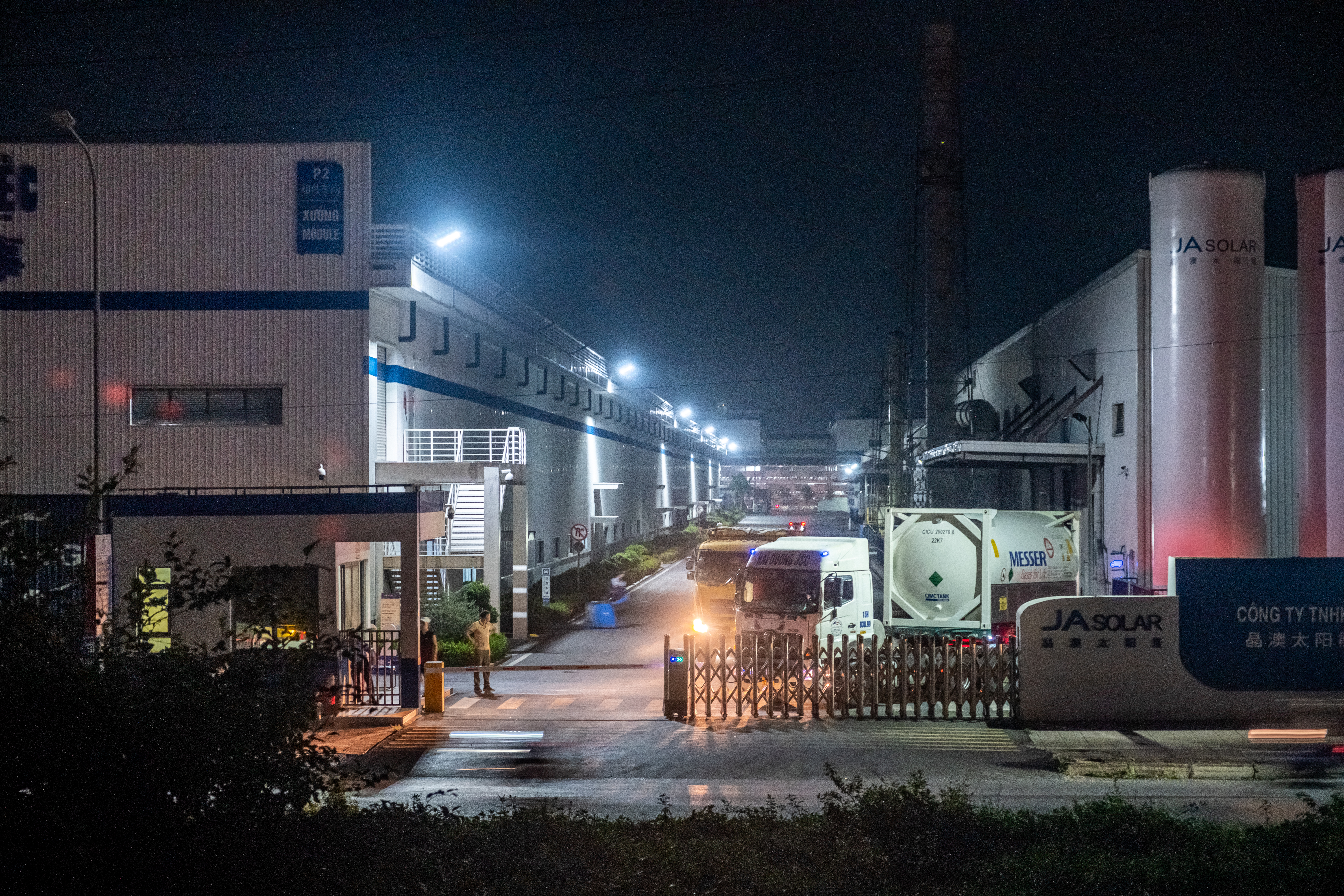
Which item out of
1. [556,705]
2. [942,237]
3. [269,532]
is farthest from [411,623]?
[942,237]

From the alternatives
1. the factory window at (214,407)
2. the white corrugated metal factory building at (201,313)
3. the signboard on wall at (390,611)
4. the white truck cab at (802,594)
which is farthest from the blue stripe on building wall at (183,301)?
the white truck cab at (802,594)

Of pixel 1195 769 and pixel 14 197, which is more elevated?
pixel 14 197

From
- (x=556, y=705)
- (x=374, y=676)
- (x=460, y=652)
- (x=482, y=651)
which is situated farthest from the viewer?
(x=460, y=652)

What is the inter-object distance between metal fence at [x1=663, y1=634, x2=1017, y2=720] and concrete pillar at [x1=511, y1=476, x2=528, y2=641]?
39.4ft

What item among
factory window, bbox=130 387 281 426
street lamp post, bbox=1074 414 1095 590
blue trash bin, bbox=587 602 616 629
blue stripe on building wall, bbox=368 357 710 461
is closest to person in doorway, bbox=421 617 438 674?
blue stripe on building wall, bbox=368 357 710 461

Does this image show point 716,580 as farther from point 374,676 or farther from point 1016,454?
point 1016,454

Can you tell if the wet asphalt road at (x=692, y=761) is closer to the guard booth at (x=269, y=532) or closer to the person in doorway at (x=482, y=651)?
the person in doorway at (x=482, y=651)

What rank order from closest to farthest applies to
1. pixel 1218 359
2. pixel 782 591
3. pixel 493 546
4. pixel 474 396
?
pixel 782 591 → pixel 1218 359 → pixel 493 546 → pixel 474 396

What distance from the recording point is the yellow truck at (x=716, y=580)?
2559cm

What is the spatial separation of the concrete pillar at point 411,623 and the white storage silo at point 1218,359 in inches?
693

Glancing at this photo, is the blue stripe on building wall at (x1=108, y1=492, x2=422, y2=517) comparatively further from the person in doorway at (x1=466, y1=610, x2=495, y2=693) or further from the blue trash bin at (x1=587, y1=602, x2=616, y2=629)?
the blue trash bin at (x1=587, y1=602, x2=616, y2=629)

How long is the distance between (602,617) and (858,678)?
16210 millimetres

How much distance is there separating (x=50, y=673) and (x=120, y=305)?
23277 millimetres

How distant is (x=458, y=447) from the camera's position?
29.4 metres
